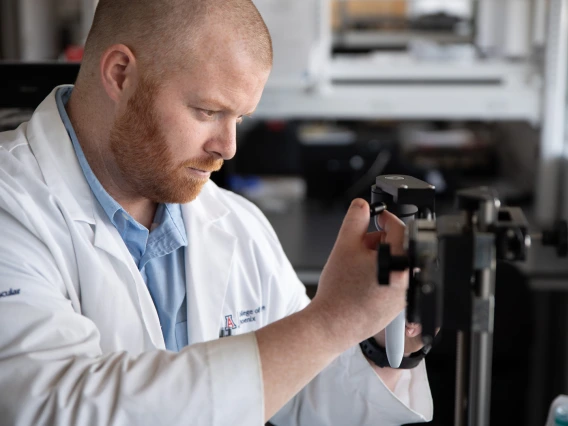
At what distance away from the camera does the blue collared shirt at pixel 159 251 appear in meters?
1.23

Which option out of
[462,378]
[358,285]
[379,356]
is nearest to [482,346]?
[462,378]

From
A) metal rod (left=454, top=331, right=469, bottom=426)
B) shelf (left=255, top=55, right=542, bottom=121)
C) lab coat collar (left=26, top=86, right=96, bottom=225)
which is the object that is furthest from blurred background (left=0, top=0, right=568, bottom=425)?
metal rod (left=454, top=331, right=469, bottom=426)

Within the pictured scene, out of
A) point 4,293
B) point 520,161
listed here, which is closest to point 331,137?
point 520,161

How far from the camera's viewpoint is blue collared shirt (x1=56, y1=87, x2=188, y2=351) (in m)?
1.23

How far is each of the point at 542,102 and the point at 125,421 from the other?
251cm

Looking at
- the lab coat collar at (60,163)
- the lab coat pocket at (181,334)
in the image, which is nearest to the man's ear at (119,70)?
the lab coat collar at (60,163)

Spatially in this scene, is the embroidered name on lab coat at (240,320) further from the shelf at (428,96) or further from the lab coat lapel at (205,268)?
the shelf at (428,96)

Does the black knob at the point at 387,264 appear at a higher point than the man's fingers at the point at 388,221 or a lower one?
lower

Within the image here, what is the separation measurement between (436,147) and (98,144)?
2.51 metres

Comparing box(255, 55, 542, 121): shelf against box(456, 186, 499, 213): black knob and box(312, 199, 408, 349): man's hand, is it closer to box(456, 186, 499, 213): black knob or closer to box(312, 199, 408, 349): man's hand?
box(312, 199, 408, 349): man's hand

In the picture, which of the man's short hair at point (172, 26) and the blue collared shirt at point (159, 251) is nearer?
the man's short hair at point (172, 26)

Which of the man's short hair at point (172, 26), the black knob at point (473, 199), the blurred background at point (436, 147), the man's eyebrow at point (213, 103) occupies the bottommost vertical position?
the blurred background at point (436, 147)

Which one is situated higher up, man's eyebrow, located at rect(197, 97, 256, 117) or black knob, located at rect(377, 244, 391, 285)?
man's eyebrow, located at rect(197, 97, 256, 117)

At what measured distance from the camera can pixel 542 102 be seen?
2.95 meters
